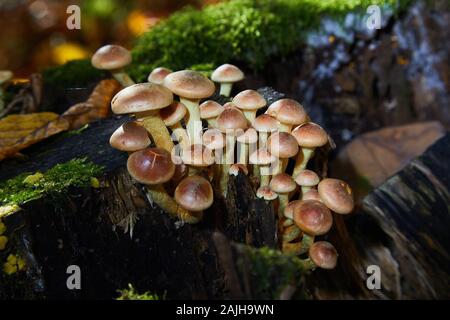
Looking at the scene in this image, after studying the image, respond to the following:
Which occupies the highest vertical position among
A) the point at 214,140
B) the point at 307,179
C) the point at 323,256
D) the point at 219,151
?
the point at 214,140

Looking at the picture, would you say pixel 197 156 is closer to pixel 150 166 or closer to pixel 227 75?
pixel 150 166

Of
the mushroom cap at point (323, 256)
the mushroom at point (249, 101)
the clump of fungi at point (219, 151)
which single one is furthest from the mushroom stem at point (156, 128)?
the mushroom cap at point (323, 256)

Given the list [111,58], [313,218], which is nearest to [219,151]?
[313,218]

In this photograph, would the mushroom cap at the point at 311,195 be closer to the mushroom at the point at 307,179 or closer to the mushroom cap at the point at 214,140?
the mushroom at the point at 307,179
